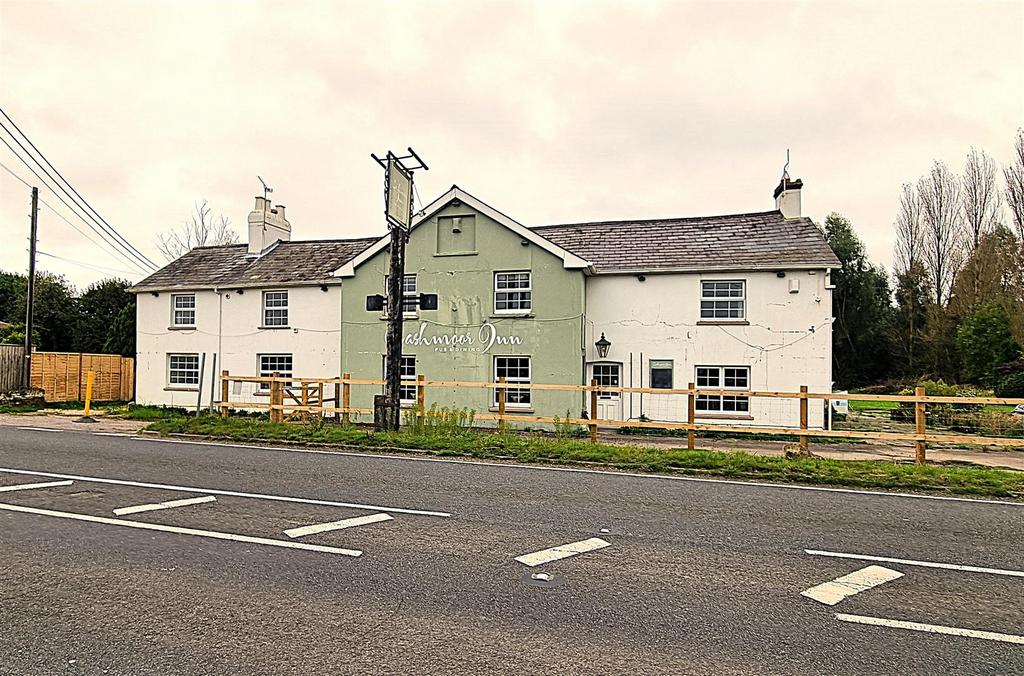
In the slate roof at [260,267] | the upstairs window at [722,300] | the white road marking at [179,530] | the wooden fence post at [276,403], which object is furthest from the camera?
the slate roof at [260,267]

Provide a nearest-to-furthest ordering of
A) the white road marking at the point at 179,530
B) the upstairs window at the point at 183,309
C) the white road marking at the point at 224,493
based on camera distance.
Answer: the white road marking at the point at 179,530 → the white road marking at the point at 224,493 → the upstairs window at the point at 183,309

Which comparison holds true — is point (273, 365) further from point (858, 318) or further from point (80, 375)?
point (858, 318)

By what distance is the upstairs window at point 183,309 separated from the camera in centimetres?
2681

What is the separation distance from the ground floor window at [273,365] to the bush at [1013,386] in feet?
91.4

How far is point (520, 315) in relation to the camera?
21.0 meters

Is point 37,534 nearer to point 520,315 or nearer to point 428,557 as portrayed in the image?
point 428,557

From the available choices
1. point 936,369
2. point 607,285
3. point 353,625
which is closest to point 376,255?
point 607,285

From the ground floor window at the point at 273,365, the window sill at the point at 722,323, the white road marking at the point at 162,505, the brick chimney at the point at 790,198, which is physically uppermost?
the brick chimney at the point at 790,198

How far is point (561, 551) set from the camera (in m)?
6.26

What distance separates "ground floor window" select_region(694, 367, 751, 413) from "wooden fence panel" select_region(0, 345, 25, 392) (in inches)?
1025

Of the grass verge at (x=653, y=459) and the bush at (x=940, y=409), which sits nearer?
the grass verge at (x=653, y=459)

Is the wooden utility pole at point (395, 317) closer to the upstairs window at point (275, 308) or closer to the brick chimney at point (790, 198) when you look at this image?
the upstairs window at point (275, 308)

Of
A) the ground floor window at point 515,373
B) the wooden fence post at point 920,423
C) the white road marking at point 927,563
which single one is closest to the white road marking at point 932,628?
the white road marking at point 927,563

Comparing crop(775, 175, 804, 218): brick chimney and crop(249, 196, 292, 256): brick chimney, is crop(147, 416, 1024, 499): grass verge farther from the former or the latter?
crop(249, 196, 292, 256): brick chimney
